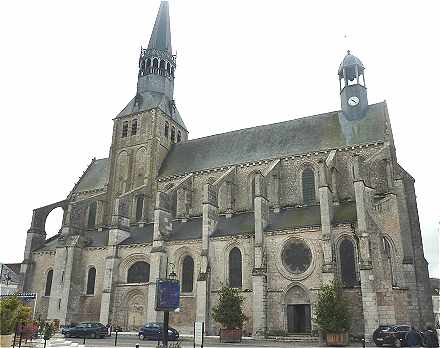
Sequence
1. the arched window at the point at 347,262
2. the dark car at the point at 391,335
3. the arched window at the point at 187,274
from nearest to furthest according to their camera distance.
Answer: the dark car at the point at 391,335, the arched window at the point at 347,262, the arched window at the point at 187,274

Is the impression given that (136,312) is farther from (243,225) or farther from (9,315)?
(9,315)

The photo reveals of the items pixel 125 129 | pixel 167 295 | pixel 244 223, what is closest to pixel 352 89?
pixel 244 223

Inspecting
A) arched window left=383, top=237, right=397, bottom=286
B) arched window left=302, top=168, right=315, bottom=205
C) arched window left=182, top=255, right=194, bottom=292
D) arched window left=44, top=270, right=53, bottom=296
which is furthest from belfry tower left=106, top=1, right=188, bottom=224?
arched window left=383, top=237, right=397, bottom=286

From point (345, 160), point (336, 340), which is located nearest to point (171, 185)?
point (345, 160)

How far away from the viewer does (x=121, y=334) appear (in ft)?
98.8

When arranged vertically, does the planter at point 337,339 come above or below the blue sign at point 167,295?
below

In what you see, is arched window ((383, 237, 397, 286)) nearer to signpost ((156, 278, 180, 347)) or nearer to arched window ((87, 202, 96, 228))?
signpost ((156, 278, 180, 347))

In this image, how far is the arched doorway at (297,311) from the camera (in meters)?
26.2

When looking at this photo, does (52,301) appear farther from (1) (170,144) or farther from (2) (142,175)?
(1) (170,144)

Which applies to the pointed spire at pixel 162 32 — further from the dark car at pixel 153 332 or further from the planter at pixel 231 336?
the planter at pixel 231 336

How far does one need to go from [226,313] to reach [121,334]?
971cm

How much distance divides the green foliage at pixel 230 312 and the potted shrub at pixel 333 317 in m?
4.59

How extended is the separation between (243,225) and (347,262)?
26.7 feet

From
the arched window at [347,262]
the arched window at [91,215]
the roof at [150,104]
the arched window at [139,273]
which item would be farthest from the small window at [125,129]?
the arched window at [347,262]
